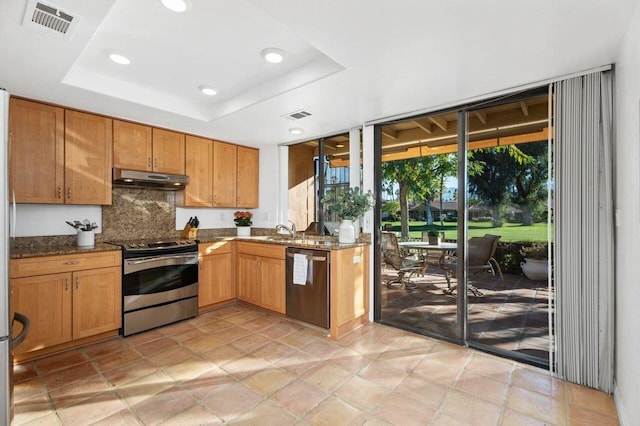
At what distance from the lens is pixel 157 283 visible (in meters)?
Answer: 3.30

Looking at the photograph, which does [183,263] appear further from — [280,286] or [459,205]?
[459,205]

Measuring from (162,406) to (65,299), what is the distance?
1527 millimetres

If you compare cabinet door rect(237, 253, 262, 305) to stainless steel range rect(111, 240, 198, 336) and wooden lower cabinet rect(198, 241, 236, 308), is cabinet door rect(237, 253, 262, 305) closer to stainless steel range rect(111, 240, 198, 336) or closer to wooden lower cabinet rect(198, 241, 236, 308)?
wooden lower cabinet rect(198, 241, 236, 308)

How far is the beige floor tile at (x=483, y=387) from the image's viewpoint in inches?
82.2

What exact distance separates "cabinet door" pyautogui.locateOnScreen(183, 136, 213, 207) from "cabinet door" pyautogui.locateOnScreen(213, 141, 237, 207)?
0.24 feet

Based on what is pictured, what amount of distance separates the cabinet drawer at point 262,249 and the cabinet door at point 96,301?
141 cm

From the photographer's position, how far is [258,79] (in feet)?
8.78

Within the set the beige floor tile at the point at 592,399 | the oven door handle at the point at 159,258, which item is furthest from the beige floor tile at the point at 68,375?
the beige floor tile at the point at 592,399

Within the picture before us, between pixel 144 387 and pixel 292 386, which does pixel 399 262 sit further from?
pixel 144 387

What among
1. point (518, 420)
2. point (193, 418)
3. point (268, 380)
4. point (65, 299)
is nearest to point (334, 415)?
point (268, 380)

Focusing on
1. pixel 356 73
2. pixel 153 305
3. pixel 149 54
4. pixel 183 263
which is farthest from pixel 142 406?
pixel 356 73

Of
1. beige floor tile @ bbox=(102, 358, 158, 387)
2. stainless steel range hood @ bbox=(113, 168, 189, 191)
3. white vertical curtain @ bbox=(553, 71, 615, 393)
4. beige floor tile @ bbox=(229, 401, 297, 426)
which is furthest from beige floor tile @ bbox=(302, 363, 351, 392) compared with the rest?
stainless steel range hood @ bbox=(113, 168, 189, 191)

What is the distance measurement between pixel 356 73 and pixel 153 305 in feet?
10.0

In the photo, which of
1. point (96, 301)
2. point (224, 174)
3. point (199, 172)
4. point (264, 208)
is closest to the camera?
point (96, 301)
